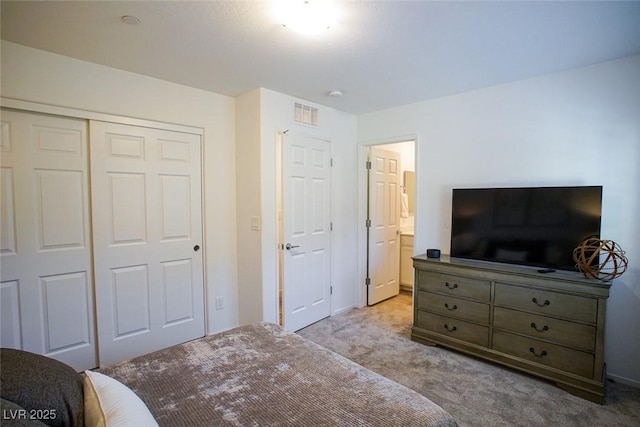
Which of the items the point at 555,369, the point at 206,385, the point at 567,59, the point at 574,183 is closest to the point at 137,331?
the point at 206,385

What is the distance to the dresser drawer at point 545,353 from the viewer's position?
218 centimetres

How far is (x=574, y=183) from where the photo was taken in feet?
8.24

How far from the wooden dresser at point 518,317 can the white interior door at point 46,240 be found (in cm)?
287

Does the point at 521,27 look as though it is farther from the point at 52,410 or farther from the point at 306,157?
the point at 52,410

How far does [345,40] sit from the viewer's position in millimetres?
2035

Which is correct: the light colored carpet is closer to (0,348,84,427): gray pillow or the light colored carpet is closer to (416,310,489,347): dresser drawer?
(416,310,489,347): dresser drawer

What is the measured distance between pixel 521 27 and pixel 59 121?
320cm

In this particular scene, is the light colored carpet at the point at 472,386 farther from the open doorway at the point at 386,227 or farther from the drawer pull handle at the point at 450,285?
the open doorway at the point at 386,227

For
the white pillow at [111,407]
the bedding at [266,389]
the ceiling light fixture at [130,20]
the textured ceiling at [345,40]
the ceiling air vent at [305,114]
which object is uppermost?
the textured ceiling at [345,40]

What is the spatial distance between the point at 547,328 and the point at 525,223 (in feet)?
2.69

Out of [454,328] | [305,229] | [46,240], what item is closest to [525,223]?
[454,328]

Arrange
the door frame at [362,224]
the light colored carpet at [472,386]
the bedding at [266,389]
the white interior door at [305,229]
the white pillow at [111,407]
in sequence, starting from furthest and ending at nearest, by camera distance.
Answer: the door frame at [362,224], the white interior door at [305,229], the light colored carpet at [472,386], the bedding at [266,389], the white pillow at [111,407]

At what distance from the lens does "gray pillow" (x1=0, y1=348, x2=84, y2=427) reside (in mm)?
956

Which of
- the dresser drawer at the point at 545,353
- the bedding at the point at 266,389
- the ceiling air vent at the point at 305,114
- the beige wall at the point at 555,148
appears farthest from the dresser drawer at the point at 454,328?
the ceiling air vent at the point at 305,114
